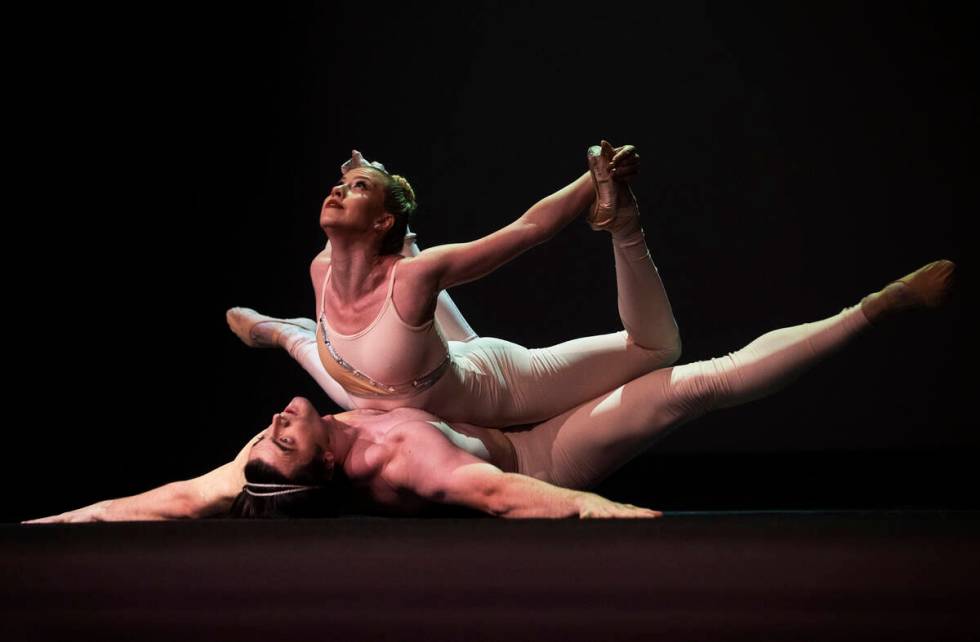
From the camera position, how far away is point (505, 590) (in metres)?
1.64

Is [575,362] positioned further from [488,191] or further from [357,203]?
[488,191]

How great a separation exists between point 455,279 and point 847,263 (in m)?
1.56

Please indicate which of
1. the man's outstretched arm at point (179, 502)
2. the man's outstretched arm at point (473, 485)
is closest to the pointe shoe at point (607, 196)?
the man's outstretched arm at point (473, 485)

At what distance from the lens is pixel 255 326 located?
112 inches

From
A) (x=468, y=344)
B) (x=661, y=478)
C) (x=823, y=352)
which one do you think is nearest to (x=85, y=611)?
→ (x=468, y=344)

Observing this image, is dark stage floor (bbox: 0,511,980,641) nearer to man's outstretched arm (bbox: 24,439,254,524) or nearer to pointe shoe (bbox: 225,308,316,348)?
man's outstretched arm (bbox: 24,439,254,524)

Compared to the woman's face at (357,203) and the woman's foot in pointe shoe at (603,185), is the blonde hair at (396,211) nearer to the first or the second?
the woman's face at (357,203)

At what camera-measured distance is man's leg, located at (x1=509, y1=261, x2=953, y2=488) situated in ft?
7.66

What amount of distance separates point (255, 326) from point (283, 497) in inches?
30.1

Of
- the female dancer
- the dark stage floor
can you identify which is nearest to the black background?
the female dancer

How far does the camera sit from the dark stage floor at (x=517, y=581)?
156cm

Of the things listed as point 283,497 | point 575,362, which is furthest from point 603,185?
point 283,497

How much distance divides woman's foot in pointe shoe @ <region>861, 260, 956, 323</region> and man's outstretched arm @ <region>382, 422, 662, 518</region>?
0.78m

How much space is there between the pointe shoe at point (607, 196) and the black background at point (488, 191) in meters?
1.00
